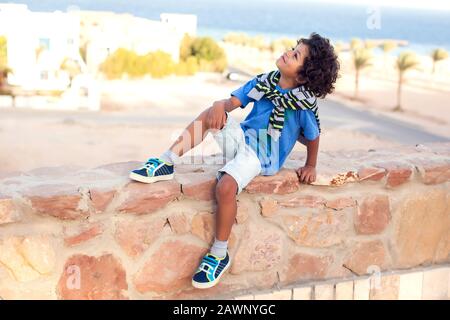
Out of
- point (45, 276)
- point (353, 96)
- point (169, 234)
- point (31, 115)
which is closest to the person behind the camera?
point (45, 276)

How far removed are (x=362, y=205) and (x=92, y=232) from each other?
1.04 metres

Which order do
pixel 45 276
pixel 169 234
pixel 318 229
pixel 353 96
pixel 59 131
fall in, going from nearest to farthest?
A: pixel 45 276, pixel 169 234, pixel 318 229, pixel 59 131, pixel 353 96

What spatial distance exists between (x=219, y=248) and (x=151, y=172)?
0.36 metres

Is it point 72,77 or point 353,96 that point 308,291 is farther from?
point 353,96

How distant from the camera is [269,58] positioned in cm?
3069

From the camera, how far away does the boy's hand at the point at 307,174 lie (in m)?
2.28

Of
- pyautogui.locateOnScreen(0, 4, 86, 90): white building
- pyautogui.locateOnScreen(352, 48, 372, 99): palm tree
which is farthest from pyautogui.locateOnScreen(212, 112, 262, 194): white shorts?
pyautogui.locateOnScreen(352, 48, 372, 99): palm tree

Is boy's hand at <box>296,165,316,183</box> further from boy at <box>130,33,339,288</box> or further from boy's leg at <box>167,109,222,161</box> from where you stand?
boy's leg at <box>167,109,222,161</box>

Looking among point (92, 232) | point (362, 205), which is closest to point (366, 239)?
→ point (362, 205)

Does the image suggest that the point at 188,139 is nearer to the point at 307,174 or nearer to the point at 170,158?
the point at 170,158

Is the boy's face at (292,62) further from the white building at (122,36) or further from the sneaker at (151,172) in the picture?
the white building at (122,36)

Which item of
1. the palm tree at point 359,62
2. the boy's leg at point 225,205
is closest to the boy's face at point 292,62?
the boy's leg at point 225,205

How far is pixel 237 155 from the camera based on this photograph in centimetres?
226
